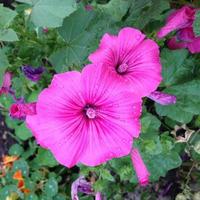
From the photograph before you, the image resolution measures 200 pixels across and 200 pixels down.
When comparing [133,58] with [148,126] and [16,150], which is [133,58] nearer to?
[148,126]

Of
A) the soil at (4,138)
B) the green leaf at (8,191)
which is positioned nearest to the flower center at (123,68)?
the green leaf at (8,191)

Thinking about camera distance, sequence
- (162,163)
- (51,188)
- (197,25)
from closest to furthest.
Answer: (197,25) → (162,163) → (51,188)

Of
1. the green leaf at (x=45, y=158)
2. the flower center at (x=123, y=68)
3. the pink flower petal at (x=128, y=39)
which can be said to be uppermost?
the pink flower petal at (x=128, y=39)

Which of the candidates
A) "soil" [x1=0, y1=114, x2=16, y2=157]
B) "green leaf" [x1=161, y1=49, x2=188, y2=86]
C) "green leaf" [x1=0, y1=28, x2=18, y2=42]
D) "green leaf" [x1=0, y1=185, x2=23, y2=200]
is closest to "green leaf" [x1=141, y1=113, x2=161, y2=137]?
"green leaf" [x1=161, y1=49, x2=188, y2=86]

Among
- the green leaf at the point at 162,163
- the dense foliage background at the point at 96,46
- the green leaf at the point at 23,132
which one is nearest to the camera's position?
the dense foliage background at the point at 96,46

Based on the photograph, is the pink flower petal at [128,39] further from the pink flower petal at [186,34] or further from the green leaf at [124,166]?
the green leaf at [124,166]

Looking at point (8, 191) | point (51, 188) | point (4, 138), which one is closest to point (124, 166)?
point (51, 188)
